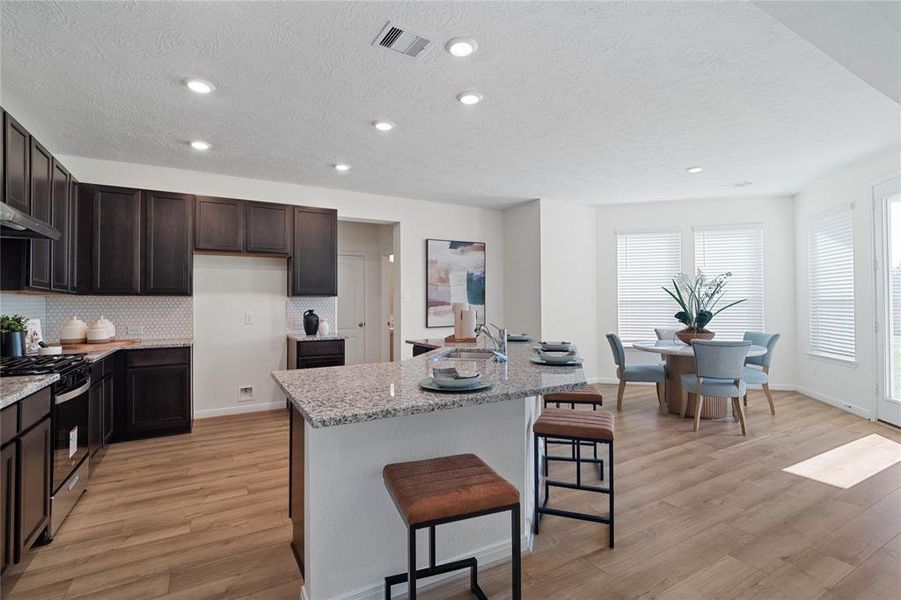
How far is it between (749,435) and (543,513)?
273cm

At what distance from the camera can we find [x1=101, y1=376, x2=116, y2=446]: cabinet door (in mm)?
3639

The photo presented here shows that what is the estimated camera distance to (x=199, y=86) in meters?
2.84

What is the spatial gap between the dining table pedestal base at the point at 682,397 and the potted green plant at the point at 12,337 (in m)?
5.59

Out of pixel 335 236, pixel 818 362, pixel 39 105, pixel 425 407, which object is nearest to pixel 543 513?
pixel 425 407

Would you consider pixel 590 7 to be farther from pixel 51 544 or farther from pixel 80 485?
pixel 80 485

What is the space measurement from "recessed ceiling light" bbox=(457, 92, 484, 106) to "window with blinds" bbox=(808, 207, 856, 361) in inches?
179

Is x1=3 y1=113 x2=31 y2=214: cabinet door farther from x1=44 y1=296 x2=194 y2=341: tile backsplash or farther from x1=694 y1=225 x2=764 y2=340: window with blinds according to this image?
x1=694 y1=225 x2=764 y2=340: window with blinds

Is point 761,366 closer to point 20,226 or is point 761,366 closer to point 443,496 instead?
point 443,496

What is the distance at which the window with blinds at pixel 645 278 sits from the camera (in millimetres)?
6445

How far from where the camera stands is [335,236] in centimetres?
527

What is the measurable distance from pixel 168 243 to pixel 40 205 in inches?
49.2

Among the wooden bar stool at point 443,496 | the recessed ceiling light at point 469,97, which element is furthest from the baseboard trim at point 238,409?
the recessed ceiling light at point 469,97

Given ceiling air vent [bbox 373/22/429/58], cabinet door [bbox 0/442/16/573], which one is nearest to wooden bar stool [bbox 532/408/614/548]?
ceiling air vent [bbox 373/22/429/58]

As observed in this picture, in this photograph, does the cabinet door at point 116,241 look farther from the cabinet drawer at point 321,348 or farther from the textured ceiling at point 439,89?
the cabinet drawer at point 321,348
